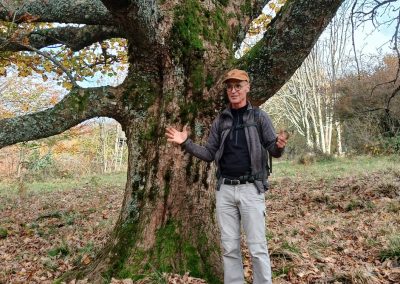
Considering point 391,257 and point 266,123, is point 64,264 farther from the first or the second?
point 391,257

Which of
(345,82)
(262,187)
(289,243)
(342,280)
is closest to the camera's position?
(262,187)

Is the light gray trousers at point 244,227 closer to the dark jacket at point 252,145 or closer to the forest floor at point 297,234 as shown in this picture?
the dark jacket at point 252,145

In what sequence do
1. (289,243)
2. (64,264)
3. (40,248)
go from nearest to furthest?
(289,243) → (64,264) → (40,248)

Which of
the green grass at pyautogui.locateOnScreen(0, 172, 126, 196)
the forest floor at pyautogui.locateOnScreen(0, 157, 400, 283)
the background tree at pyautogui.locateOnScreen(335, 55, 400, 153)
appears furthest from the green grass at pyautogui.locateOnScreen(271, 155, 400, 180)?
the green grass at pyautogui.locateOnScreen(0, 172, 126, 196)

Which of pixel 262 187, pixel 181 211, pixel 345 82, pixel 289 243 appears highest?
pixel 345 82

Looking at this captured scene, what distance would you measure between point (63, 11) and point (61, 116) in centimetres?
236

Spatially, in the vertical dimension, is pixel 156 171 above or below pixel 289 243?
above

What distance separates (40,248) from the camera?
7207 mm

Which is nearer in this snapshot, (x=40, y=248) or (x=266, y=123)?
(x=266, y=123)

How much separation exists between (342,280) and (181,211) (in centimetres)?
187

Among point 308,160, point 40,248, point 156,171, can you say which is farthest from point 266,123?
point 308,160

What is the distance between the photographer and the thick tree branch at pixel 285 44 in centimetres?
441

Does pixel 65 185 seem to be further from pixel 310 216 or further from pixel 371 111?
pixel 371 111

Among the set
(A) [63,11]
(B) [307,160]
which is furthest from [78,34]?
(B) [307,160]
